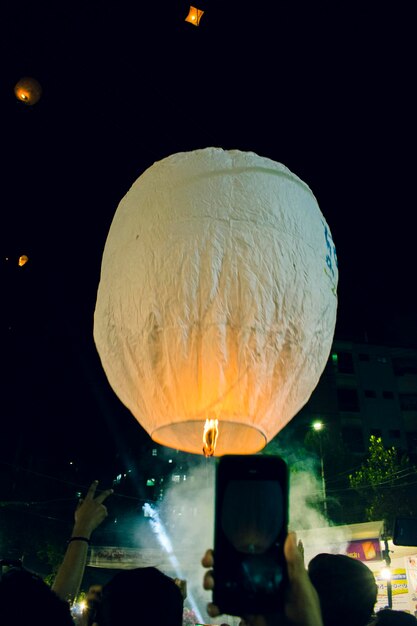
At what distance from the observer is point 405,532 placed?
3.54 m

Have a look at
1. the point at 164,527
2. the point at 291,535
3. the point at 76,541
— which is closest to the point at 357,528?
the point at 76,541

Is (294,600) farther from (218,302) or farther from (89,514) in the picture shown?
(89,514)

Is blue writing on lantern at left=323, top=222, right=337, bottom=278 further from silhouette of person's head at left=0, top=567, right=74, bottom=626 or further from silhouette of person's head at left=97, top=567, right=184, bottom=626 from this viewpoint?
silhouette of person's head at left=0, top=567, right=74, bottom=626

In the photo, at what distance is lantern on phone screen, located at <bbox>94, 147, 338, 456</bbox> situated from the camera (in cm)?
185

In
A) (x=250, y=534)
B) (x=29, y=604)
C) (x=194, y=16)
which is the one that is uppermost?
(x=194, y=16)

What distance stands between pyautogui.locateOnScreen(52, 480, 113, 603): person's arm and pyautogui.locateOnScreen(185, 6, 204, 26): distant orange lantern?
4946 mm

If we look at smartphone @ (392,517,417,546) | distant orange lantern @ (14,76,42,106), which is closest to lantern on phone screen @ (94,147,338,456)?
smartphone @ (392,517,417,546)

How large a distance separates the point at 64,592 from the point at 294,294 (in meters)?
1.67

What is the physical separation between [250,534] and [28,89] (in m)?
5.24

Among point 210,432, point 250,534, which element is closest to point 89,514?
point 210,432

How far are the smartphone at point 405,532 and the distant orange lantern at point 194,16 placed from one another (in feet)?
17.8

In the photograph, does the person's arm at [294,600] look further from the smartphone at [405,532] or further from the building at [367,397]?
the building at [367,397]

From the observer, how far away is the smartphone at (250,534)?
87 cm

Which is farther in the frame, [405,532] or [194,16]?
[194,16]
